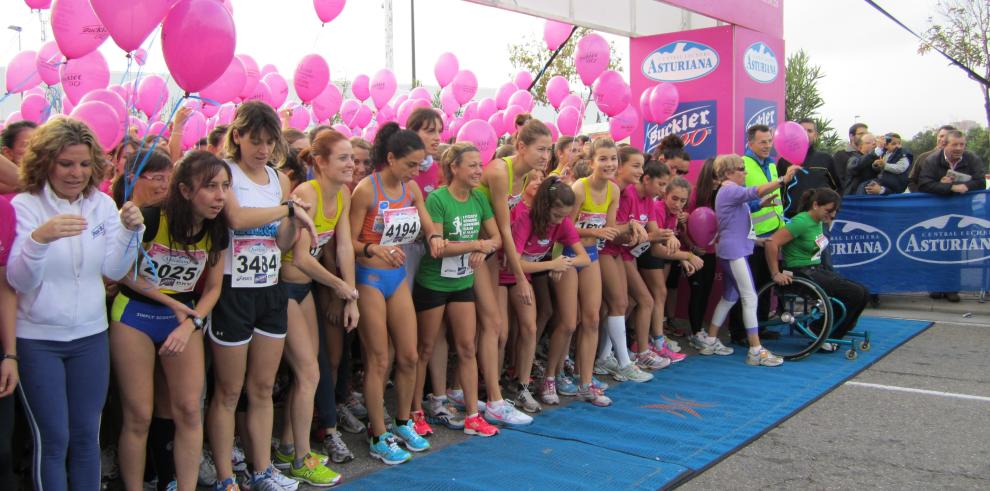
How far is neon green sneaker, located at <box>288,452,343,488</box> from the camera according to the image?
3.85 meters

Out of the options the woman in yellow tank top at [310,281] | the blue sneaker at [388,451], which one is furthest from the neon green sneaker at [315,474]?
the blue sneaker at [388,451]

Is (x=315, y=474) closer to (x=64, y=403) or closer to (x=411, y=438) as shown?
(x=411, y=438)

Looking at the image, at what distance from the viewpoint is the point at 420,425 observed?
4.64m

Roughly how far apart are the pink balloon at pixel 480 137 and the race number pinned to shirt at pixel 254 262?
2374mm

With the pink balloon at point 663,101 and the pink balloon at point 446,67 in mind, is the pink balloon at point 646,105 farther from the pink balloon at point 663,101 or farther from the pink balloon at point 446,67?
the pink balloon at point 446,67

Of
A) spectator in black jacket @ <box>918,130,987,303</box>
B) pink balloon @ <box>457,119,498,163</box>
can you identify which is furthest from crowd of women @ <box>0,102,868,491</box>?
spectator in black jacket @ <box>918,130,987,303</box>

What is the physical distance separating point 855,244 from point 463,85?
20.7 feet

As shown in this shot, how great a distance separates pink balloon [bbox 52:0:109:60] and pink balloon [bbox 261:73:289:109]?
482 cm

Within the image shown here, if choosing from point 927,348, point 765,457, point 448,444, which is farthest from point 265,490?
point 927,348

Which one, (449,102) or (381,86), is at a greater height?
(381,86)

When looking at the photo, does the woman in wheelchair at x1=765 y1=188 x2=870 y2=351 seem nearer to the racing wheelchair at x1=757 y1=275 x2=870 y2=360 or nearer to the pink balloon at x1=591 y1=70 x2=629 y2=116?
the racing wheelchair at x1=757 y1=275 x2=870 y2=360

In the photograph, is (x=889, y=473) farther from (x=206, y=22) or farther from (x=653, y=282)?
(x=206, y=22)

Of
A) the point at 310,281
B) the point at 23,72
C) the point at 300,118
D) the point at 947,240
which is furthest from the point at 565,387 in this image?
the point at 300,118

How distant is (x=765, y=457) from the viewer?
428 cm
